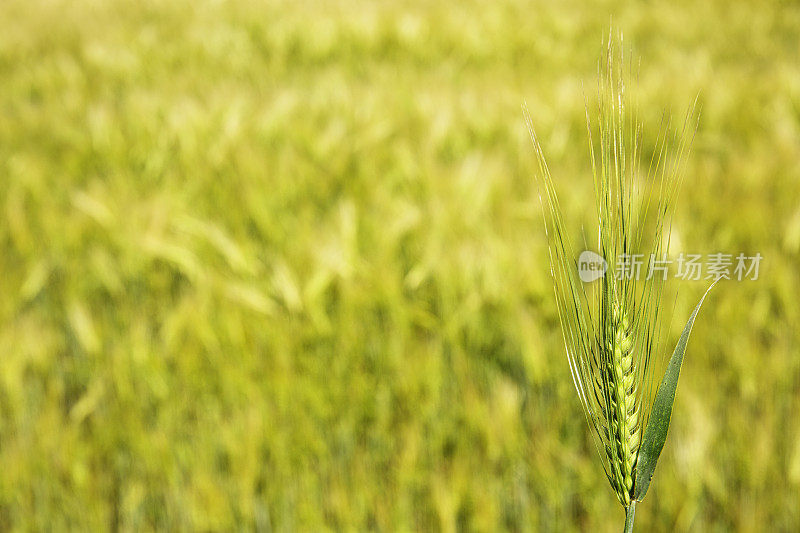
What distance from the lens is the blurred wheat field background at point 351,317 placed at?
0.66 m

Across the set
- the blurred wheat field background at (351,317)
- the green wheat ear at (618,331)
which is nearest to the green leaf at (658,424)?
the green wheat ear at (618,331)

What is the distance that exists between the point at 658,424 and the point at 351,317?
26.5 inches

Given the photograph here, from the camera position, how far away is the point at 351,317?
3.00 ft

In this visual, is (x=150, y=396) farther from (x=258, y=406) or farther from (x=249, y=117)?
(x=249, y=117)

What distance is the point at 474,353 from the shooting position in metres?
0.87

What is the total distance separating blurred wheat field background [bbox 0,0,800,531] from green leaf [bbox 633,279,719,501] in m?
0.14

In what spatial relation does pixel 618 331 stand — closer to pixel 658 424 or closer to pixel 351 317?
pixel 658 424

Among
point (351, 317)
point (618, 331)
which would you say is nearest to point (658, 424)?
point (618, 331)

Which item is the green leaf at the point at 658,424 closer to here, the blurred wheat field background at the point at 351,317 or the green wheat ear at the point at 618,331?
the green wheat ear at the point at 618,331

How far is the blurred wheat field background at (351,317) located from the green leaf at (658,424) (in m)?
0.14

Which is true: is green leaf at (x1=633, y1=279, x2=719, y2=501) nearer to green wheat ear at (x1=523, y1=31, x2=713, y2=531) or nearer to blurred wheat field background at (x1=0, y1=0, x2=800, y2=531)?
green wheat ear at (x1=523, y1=31, x2=713, y2=531)

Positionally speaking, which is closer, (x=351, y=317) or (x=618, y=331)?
(x=618, y=331)

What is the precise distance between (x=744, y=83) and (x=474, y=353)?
1.52 metres

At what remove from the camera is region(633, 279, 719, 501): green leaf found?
257mm
